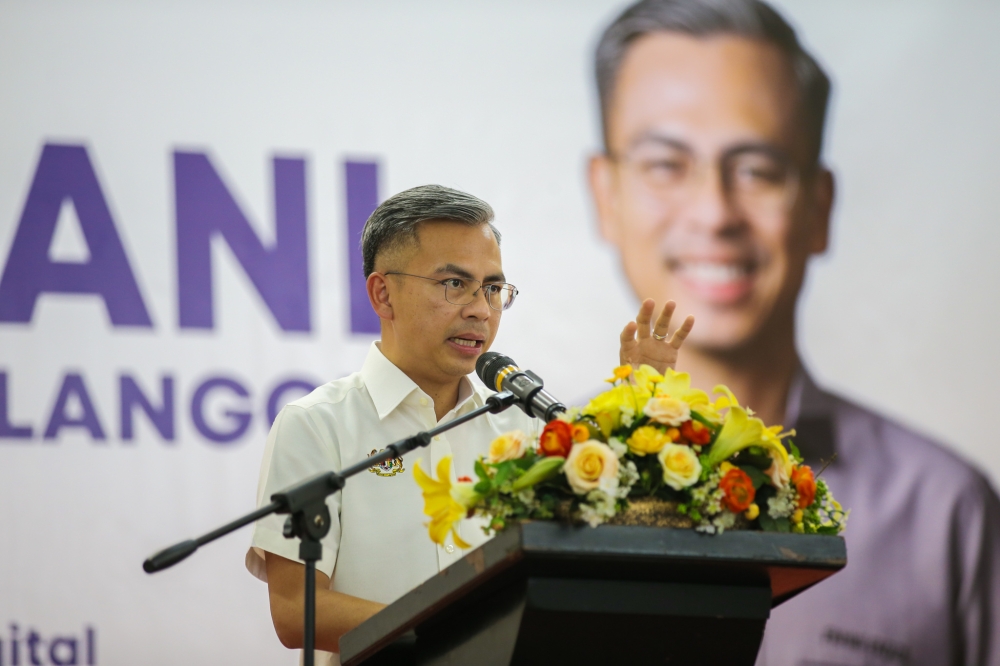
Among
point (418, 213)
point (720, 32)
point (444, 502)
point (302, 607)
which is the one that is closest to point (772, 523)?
point (444, 502)

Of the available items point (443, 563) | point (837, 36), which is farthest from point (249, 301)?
point (837, 36)

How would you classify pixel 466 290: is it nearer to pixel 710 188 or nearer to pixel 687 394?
pixel 687 394

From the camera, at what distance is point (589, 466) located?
1555mm

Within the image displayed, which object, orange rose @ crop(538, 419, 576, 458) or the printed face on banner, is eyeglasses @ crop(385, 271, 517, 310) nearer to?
the printed face on banner

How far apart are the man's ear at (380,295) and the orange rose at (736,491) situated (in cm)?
129

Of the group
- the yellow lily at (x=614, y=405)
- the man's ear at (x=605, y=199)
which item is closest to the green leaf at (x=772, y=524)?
the yellow lily at (x=614, y=405)

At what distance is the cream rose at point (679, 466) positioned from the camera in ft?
5.21

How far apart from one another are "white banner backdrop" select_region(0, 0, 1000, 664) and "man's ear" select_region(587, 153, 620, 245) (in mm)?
55

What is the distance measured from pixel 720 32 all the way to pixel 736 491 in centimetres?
312

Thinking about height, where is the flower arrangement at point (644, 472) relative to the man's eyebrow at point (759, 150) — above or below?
below

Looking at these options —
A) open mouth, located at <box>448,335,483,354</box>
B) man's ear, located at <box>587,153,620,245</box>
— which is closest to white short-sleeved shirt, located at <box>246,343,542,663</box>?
open mouth, located at <box>448,335,483,354</box>

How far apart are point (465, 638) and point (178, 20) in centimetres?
291

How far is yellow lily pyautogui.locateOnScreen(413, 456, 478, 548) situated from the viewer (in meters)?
1.64

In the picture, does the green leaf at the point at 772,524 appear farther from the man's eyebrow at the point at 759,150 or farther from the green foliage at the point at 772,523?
the man's eyebrow at the point at 759,150
